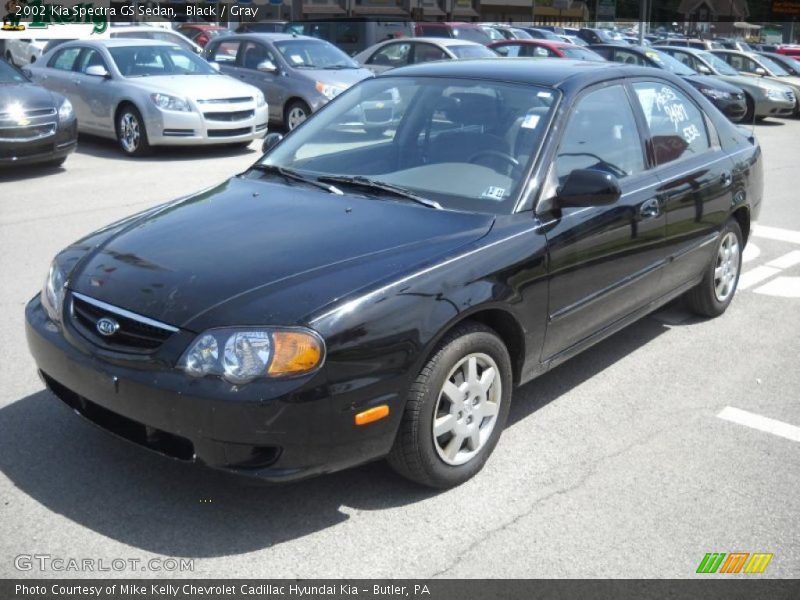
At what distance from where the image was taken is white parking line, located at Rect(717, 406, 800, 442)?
4.36 m

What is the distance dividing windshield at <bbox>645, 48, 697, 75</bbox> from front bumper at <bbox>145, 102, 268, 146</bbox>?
353 inches

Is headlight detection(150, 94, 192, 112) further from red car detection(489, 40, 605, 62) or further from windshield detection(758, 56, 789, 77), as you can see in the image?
windshield detection(758, 56, 789, 77)

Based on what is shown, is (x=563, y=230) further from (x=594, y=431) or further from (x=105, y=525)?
(x=105, y=525)

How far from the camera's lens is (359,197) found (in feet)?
13.8

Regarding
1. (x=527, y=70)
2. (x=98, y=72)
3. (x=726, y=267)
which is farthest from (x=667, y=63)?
(x=527, y=70)

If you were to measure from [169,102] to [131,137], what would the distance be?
0.81m

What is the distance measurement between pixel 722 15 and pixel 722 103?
48.4 meters

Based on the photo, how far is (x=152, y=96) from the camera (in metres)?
11.8

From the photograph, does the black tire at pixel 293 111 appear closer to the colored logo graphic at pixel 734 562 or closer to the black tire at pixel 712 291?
the black tire at pixel 712 291

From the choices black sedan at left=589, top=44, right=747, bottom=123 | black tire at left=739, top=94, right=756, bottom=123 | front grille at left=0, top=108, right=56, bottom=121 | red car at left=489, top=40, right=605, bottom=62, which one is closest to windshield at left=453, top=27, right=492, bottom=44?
red car at left=489, top=40, right=605, bottom=62

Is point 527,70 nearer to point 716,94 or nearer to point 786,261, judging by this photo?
point 786,261

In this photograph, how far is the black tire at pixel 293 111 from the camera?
14.0 metres

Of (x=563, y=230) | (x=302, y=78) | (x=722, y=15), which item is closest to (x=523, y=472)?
(x=563, y=230)

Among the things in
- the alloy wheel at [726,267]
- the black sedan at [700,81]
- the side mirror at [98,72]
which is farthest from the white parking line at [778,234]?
the black sedan at [700,81]
